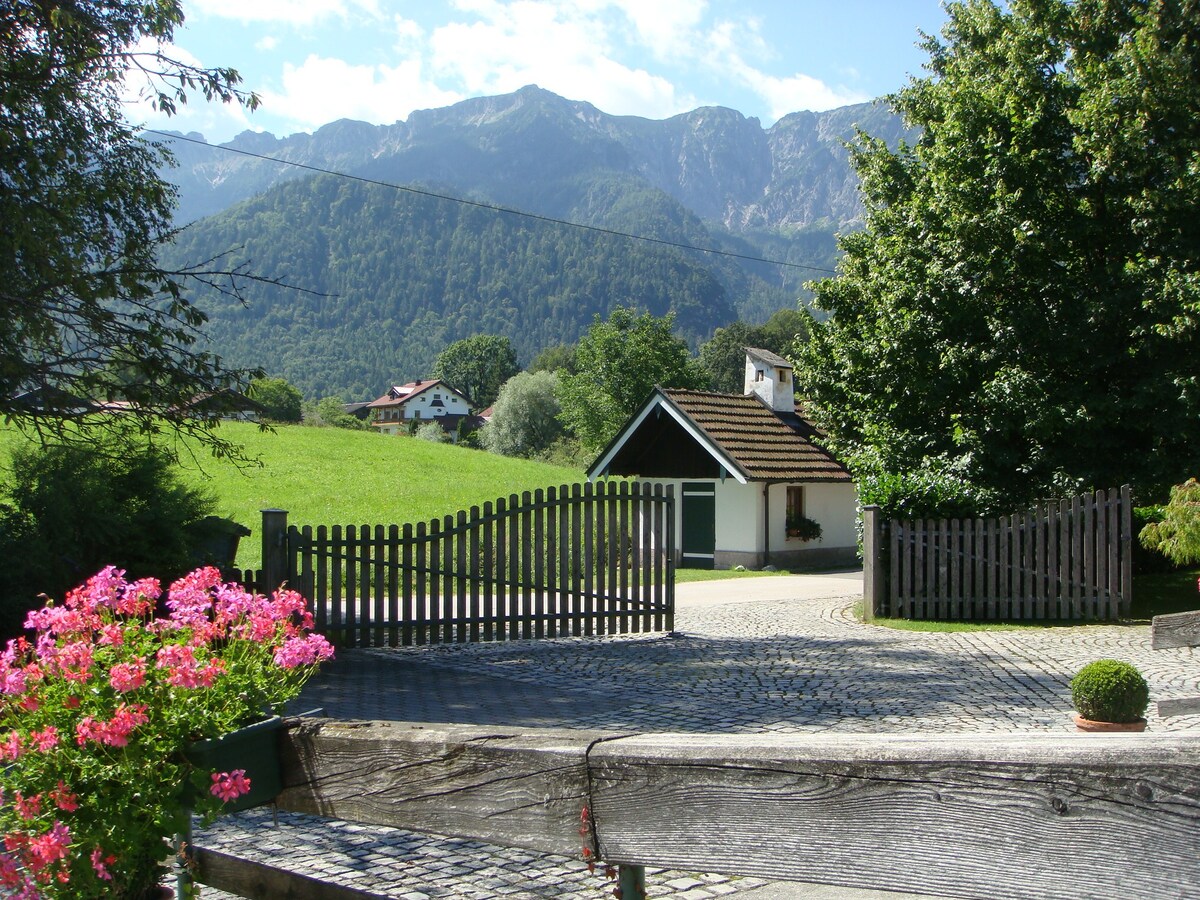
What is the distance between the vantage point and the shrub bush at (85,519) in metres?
10.4

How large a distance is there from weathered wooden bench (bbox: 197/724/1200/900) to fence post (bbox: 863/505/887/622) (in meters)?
15.2

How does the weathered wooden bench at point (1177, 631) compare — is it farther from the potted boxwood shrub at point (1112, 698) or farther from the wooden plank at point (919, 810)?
the wooden plank at point (919, 810)

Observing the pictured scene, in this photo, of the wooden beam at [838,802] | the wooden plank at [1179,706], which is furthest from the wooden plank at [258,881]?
the wooden plank at [1179,706]

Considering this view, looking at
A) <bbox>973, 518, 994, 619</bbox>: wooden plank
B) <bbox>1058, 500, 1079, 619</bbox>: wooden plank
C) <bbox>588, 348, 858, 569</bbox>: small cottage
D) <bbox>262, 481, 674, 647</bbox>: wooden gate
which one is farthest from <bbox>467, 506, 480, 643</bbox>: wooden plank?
<bbox>588, 348, 858, 569</bbox>: small cottage

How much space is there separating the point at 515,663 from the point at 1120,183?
1354 cm

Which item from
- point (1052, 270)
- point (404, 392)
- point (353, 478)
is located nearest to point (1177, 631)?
point (1052, 270)

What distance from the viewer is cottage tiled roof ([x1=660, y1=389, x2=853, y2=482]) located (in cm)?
2973

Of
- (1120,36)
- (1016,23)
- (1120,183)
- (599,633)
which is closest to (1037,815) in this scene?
(599,633)

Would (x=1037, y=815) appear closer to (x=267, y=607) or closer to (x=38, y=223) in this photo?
(x=267, y=607)

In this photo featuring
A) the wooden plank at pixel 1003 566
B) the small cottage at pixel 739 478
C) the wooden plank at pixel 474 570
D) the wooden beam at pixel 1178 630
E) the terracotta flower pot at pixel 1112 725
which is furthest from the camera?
the small cottage at pixel 739 478

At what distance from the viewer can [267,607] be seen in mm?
3102

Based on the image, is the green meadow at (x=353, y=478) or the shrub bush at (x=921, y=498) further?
the green meadow at (x=353, y=478)

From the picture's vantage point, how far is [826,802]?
5.96ft

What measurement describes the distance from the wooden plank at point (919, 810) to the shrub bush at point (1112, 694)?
21.3 feet
